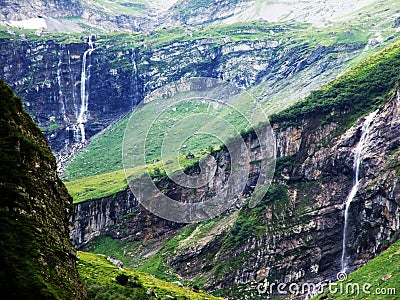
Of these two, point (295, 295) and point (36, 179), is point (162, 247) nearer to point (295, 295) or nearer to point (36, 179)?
point (295, 295)

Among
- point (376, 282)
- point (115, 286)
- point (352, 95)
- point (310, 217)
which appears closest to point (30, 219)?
point (115, 286)

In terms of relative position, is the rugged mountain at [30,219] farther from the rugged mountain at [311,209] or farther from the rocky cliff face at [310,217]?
the rugged mountain at [311,209]

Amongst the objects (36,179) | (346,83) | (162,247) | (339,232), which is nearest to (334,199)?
(339,232)

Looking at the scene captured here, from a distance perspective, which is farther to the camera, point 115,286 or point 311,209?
point 311,209

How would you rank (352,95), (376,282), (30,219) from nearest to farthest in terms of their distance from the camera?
(30,219), (376,282), (352,95)

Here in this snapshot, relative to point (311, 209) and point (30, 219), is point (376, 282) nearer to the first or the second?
point (311, 209)

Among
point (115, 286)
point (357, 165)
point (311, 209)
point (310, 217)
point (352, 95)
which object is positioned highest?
point (352, 95)

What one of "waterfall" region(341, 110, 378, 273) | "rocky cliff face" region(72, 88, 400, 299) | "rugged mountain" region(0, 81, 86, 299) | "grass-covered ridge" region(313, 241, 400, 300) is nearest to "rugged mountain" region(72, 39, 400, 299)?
"rocky cliff face" region(72, 88, 400, 299)
